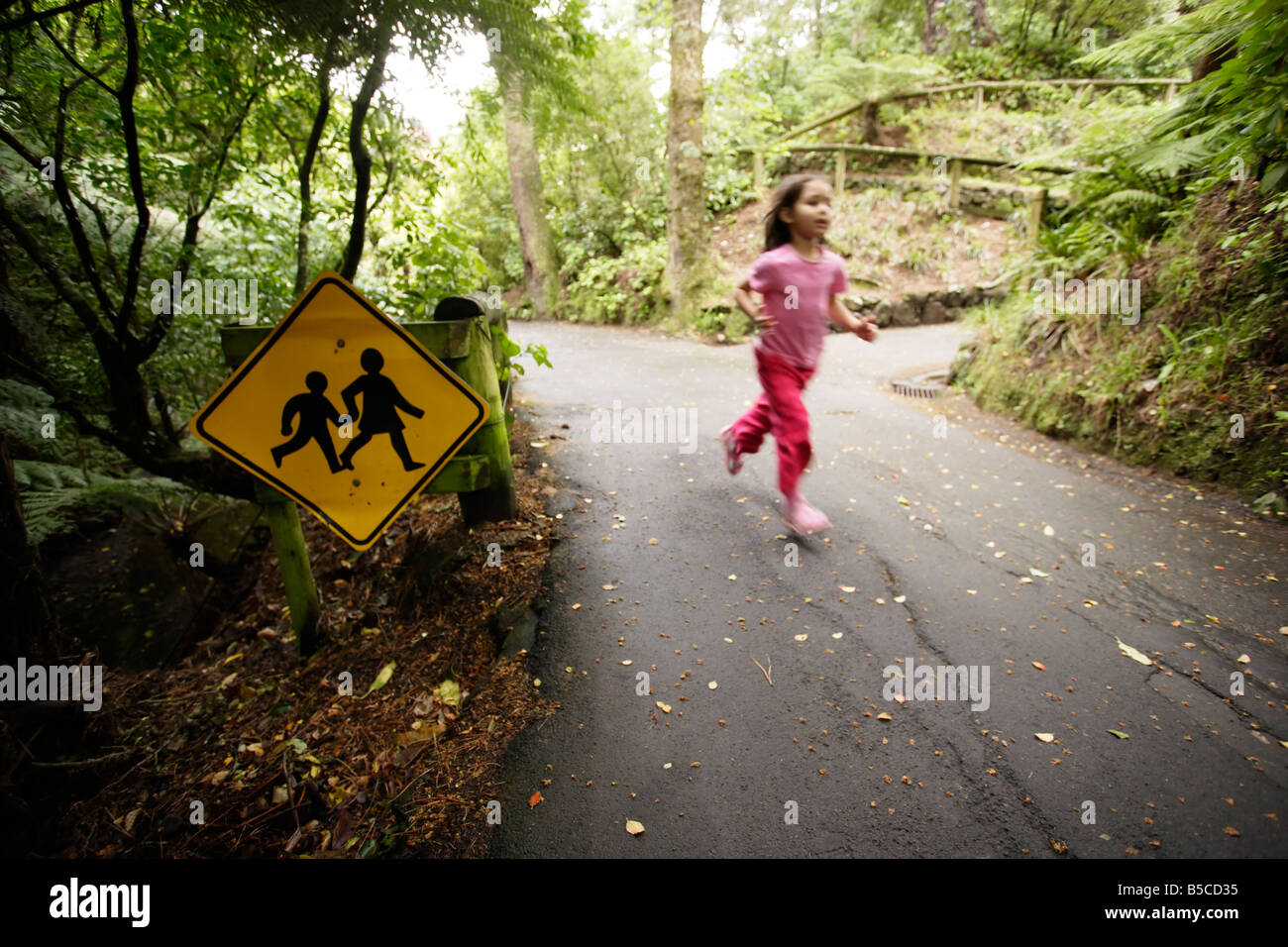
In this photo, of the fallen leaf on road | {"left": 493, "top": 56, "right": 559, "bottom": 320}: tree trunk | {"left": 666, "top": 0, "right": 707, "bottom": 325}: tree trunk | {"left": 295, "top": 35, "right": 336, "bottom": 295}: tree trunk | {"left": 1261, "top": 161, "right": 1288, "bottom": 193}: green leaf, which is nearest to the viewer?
{"left": 295, "top": 35, "right": 336, "bottom": 295}: tree trunk

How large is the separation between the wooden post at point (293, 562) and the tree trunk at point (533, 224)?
13.9 meters

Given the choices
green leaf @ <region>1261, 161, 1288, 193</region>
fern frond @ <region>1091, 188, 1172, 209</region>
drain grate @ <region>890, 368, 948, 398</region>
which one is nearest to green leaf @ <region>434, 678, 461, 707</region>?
drain grate @ <region>890, 368, 948, 398</region>

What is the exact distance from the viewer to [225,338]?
277cm

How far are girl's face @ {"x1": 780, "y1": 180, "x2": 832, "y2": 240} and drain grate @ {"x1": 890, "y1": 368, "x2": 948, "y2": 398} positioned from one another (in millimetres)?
4597

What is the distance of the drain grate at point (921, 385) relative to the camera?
23.9 ft

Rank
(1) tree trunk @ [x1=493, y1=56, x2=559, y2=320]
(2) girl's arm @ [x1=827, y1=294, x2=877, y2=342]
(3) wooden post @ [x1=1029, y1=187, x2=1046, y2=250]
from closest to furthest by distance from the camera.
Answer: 1. (2) girl's arm @ [x1=827, y1=294, x2=877, y2=342]
2. (3) wooden post @ [x1=1029, y1=187, x2=1046, y2=250]
3. (1) tree trunk @ [x1=493, y1=56, x2=559, y2=320]

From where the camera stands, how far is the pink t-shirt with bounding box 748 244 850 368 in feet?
11.3

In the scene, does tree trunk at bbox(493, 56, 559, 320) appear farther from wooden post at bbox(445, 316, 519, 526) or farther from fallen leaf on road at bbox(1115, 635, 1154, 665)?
fallen leaf on road at bbox(1115, 635, 1154, 665)

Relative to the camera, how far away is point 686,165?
11.2m

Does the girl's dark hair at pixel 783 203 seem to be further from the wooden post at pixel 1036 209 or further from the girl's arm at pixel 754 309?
the wooden post at pixel 1036 209

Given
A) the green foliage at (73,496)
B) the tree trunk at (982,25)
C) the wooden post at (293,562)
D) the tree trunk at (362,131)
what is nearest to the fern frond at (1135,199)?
the tree trunk at (362,131)

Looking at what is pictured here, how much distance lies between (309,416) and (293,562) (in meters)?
1.19
